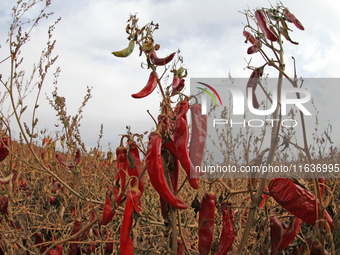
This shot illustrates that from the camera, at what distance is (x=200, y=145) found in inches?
57.5

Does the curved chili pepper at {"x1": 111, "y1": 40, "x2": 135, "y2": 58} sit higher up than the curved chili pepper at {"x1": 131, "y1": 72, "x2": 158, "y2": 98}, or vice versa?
the curved chili pepper at {"x1": 111, "y1": 40, "x2": 135, "y2": 58}

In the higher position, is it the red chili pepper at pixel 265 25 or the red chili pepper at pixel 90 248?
the red chili pepper at pixel 265 25

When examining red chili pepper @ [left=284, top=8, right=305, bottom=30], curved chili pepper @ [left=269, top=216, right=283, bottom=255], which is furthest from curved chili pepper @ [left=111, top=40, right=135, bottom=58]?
curved chili pepper @ [left=269, top=216, right=283, bottom=255]

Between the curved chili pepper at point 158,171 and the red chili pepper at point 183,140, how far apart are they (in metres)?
0.09

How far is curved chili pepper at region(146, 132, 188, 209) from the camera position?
4.08 feet

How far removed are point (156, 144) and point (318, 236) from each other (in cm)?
75

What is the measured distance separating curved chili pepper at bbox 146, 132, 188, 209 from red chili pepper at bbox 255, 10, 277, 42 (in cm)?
67

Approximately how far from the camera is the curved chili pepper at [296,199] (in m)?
1.17

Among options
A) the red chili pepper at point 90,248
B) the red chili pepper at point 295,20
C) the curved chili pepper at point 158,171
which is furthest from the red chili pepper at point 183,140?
the red chili pepper at point 90,248

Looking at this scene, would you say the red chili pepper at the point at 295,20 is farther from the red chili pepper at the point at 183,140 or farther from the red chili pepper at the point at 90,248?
the red chili pepper at the point at 90,248

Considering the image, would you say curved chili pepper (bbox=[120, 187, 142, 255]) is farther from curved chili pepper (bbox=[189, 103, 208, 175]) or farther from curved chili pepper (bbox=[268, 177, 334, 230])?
curved chili pepper (bbox=[268, 177, 334, 230])

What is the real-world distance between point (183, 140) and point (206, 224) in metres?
0.45

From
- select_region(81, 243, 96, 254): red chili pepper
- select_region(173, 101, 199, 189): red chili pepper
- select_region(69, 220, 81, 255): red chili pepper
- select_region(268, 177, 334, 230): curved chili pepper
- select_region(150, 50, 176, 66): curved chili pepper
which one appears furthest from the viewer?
select_region(81, 243, 96, 254): red chili pepper

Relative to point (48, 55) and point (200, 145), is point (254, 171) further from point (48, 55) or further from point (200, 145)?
point (48, 55)
